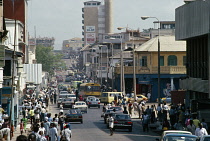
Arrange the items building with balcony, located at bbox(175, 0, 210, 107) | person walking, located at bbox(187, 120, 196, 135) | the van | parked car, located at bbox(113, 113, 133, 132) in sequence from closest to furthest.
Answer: person walking, located at bbox(187, 120, 196, 135) → parked car, located at bbox(113, 113, 133, 132) → building with balcony, located at bbox(175, 0, 210, 107) → the van

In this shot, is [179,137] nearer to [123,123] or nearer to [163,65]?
[123,123]

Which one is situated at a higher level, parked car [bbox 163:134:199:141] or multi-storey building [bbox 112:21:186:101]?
multi-storey building [bbox 112:21:186:101]

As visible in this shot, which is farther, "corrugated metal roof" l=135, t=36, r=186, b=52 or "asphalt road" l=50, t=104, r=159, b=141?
"corrugated metal roof" l=135, t=36, r=186, b=52

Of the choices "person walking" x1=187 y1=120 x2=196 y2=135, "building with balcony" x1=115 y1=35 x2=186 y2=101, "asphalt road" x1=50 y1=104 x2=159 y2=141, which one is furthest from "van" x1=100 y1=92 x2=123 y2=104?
"person walking" x1=187 y1=120 x2=196 y2=135

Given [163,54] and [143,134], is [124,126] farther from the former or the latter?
[163,54]

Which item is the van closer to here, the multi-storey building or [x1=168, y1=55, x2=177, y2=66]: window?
the multi-storey building

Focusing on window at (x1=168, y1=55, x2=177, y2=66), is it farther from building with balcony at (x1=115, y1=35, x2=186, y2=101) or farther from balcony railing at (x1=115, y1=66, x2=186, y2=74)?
balcony railing at (x1=115, y1=66, x2=186, y2=74)

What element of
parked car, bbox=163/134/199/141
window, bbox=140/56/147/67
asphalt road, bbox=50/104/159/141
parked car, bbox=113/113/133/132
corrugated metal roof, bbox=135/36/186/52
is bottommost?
asphalt road, bbox=50/104/159/141

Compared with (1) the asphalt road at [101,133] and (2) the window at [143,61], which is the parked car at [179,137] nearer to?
(1) the asphalt road at [101,133]

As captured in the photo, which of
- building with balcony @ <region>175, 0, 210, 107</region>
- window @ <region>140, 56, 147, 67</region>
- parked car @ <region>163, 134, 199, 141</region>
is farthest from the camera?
window @ <region>140, 56, 147, 67</region>

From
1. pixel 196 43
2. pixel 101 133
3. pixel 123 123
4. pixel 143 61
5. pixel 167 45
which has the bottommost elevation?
pixel 101 133

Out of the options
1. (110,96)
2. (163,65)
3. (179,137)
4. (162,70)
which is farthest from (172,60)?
(179,137)

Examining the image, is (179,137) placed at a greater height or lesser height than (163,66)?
lesser

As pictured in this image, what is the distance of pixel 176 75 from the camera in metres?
94.5
